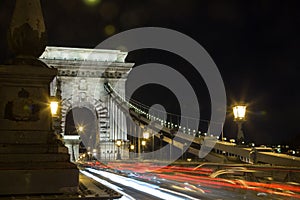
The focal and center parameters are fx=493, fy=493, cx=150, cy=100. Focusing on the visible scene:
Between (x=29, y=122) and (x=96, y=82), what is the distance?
162ft

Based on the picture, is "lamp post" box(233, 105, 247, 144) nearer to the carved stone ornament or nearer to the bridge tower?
the carved stone ornament

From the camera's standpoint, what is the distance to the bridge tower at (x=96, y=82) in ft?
182

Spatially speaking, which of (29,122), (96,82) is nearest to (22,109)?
(29,122)

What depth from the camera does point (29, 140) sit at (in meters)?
8.16

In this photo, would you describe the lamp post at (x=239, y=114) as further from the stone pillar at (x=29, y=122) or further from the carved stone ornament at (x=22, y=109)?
the carved stone ornament at (x=22, y=109)

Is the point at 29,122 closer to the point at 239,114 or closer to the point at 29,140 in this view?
the point at 29,140

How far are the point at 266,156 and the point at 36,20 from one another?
12.9 metres

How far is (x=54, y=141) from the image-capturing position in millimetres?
8227

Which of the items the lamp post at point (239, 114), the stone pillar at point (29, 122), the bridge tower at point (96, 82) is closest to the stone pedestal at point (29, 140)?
the stone pillar at point (29, 122)

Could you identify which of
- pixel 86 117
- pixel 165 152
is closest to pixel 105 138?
pixel 165 152

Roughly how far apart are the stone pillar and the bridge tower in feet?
150

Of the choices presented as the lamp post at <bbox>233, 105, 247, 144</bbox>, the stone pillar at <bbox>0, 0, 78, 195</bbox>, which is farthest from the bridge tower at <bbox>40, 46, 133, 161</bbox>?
the stone pillar at <bbox>0, 0, 78, 195</bbox>

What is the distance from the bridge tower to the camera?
55.5m

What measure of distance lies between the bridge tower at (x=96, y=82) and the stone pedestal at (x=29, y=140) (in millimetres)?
45951
